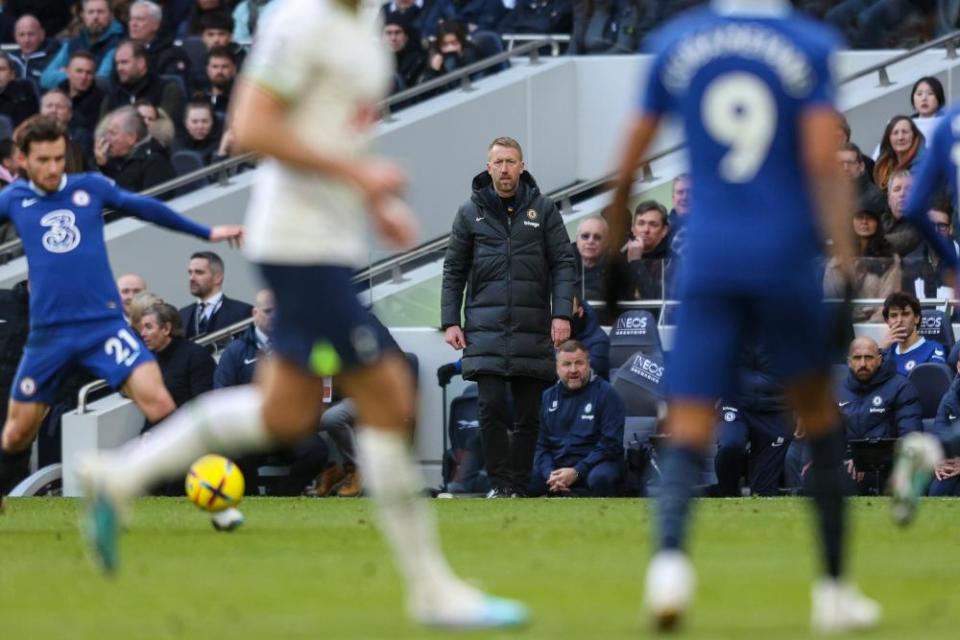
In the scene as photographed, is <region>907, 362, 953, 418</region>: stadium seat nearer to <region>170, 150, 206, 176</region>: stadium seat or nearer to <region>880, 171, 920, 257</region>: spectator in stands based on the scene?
<region>880, 171, 920, 257</region>: spectator in stands

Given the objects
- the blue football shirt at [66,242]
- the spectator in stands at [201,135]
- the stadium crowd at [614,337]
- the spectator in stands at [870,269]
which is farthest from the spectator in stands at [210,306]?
the blue football shirt at [66,242]

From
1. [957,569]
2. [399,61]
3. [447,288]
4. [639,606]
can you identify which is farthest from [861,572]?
[399,61]

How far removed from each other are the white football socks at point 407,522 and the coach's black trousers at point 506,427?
27.3 ft

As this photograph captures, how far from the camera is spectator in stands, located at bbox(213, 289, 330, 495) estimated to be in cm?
1800

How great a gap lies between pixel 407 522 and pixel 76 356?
507 cm

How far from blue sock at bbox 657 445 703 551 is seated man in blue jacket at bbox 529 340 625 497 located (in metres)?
9.06

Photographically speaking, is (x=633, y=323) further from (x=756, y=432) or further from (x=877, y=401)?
(x=877, y=401)

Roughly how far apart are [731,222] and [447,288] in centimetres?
892

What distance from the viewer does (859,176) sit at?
18.7m

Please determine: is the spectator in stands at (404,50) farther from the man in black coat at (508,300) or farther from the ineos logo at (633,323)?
the man in black coat at (508,300)

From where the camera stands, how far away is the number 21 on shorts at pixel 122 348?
12367 mm

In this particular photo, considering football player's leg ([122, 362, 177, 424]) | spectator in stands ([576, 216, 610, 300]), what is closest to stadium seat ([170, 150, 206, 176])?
spectator in stands ([576, 216, 610, 300])

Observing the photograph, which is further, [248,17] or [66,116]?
[248,17]

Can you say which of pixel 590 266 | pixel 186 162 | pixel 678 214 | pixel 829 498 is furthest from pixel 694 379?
pixel 186 162
